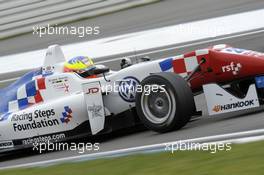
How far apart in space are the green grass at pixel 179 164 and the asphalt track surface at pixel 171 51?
95 cm

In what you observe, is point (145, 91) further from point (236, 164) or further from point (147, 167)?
point (236, 164)

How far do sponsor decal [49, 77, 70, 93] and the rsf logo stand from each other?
2.88 ft

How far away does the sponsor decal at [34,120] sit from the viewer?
8.48 meters

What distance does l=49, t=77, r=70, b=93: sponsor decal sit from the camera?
28.6 feet

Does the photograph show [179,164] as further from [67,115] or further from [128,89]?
[67,115]

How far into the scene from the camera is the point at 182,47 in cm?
1412

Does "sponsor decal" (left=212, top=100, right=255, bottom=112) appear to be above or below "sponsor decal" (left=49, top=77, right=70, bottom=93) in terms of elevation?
below

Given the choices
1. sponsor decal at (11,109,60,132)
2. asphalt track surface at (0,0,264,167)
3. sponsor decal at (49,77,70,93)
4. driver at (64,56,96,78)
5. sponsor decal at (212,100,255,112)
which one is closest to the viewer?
asphalt track surface at (0,0,264,167)

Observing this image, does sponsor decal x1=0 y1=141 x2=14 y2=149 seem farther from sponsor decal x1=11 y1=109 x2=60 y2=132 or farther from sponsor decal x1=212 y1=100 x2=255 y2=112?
sponsor decal x1=212 y1=100 x2=255 y2=112

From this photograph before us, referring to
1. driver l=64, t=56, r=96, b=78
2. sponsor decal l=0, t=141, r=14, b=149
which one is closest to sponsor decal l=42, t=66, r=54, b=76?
driver l=64, t=56, r=96, b=78

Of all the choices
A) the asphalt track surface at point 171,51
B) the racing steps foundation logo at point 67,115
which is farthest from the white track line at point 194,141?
the racing steps foundation logo at point 67,115

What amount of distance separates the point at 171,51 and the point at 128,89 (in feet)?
19.8

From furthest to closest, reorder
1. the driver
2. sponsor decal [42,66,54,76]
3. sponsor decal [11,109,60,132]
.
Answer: sponsor decal [42,66,54,76], the driver, sponsor decal [11,109,60,132]

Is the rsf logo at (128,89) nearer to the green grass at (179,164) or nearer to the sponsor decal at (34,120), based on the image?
the sponsor decal at (34,120)
